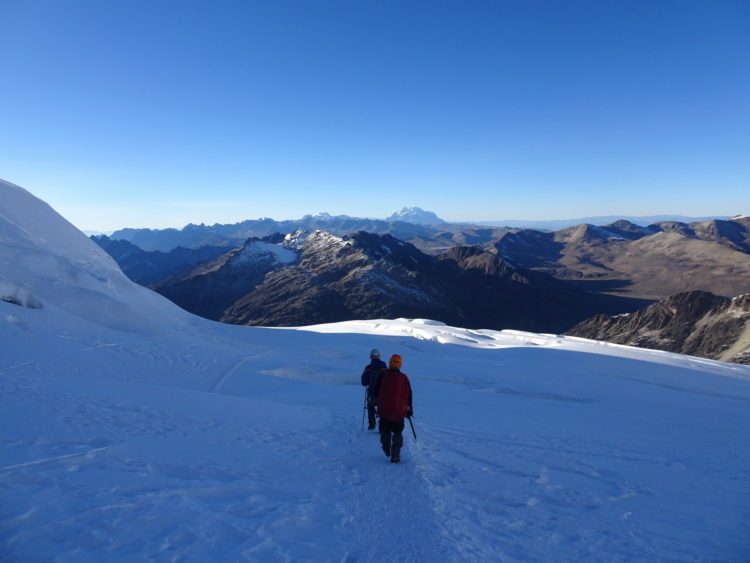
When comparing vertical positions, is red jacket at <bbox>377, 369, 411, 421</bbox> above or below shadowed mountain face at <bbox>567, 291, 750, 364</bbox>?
above

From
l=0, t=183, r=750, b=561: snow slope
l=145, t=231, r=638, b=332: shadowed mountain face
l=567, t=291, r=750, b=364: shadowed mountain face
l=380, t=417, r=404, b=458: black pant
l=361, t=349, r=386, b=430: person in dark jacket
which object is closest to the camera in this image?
l=0, t=183, r=750, b=561: snow slope

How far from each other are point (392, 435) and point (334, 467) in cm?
110

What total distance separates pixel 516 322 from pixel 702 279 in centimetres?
10681

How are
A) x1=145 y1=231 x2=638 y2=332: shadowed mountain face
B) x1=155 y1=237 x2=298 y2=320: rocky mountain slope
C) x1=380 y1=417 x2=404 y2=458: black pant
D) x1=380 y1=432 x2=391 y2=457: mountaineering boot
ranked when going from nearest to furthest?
x1=380 y1=417 x2=404 y2=458: black pant, x1=380 y1=432 x2=391 y2=457: mountaineering boot, x1=145 y1=231 x2=638 y2=332: shadowed mountain face, x1=155 y1=237 x2=298 y2=320: rocky mountain slope

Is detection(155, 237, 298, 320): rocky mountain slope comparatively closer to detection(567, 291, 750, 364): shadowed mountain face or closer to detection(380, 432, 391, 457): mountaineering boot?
detection(567, 291, 750, 364): shadowed mountain face

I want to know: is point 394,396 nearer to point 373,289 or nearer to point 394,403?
point 394,403

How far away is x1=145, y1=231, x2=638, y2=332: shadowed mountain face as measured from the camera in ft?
390

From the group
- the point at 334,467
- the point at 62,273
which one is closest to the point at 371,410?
the point at 334,467

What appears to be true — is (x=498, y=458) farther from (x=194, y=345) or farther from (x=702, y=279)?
(x=702, y=279)

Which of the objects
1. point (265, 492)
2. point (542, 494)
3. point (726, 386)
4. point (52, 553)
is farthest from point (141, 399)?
point (726, 386)

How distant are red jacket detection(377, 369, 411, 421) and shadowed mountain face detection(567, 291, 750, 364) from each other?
197 feet

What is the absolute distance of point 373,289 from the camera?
125312 millimetres

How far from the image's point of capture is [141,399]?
10.7m

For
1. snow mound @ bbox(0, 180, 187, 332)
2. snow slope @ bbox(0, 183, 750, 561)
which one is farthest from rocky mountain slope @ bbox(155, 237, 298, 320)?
snow slope @ bbox(0, 183, 750, 561)
